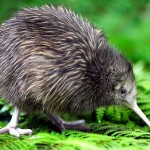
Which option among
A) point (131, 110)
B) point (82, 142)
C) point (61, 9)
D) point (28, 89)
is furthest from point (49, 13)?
point (82, 142)

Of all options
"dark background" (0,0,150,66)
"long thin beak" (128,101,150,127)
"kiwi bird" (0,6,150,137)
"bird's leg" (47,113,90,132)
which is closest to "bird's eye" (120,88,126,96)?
"kiwi bird" (0,6,150,137)

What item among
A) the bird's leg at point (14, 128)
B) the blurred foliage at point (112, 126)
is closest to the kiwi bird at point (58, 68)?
the bird's leg at point (14, 128)

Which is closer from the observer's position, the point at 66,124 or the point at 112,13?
the point at 66,124

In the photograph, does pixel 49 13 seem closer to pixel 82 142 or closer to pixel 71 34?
pixel 71 34

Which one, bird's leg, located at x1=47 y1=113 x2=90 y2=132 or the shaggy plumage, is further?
bird's leg, located at x1=47 y1=113 x2=90 y2=132

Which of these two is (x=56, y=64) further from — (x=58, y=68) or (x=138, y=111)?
(x=138, y=111)

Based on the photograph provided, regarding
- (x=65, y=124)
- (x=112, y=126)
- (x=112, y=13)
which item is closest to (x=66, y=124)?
(x=65, y=124)

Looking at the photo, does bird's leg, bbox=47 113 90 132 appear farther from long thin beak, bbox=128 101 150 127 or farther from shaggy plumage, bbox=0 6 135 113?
long thin beak, bbox=128 101 150 127

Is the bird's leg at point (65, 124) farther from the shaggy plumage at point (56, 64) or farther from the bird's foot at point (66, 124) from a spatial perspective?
the shaggy plumage at point (56, 64)
